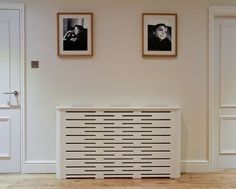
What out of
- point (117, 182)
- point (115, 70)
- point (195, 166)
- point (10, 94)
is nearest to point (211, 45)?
point (115, 70)

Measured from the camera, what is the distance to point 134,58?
3529 mm

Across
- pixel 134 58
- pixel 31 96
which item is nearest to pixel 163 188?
Answer: pixel 134 58

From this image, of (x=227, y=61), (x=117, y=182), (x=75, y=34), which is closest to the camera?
(x=117, y=182)

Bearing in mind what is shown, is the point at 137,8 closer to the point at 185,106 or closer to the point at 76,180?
the point at 185,106

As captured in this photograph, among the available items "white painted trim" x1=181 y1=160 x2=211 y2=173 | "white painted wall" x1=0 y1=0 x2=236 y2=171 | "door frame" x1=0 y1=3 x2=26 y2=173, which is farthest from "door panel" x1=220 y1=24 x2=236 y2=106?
"door frame" x1=0 y1=3 x2=26 y2=173

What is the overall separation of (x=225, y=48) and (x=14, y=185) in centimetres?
312

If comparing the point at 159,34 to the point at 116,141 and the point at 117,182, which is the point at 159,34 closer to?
the point at 116,141

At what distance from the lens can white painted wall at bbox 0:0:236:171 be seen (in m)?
3.51

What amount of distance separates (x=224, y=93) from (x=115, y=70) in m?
1.49

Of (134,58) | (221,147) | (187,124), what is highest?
(134,58)

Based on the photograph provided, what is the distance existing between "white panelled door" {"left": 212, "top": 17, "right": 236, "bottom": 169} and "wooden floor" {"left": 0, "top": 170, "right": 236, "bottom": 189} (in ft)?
1.16

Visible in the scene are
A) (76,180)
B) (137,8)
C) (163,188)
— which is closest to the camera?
(163,188)

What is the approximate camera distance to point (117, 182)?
3.19 meters

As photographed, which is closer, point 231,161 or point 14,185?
point 14,185
